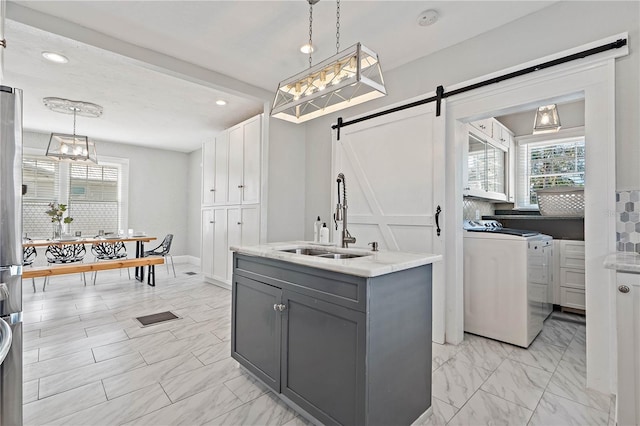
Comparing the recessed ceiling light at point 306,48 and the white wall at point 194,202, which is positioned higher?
the recessed ceiling light at point 306,48

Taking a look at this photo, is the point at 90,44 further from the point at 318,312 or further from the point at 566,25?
the point at 566,25

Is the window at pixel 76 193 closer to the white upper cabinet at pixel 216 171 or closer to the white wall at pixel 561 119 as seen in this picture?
the white upper cabinet at pixel 216 171

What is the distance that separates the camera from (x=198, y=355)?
8.55 feet

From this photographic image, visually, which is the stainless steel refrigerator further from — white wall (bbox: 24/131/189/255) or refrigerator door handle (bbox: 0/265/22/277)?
white wall (bbox: 24/131/189/255)

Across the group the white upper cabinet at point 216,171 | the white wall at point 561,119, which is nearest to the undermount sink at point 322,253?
the white upper cabinet at point 216,171

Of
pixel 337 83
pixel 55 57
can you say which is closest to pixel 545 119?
pixel 337 83

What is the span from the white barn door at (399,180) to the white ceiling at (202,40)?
2.43ft

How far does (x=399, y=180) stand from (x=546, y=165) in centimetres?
278

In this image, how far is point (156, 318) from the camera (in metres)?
3.51

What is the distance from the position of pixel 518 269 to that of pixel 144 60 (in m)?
4.11

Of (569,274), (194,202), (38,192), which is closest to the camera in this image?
(569,274)

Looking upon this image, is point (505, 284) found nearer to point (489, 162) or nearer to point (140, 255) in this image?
point (489, 162)

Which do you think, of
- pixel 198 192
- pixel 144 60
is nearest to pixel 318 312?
pixel 144 60

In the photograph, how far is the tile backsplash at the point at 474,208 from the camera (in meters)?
3.90
